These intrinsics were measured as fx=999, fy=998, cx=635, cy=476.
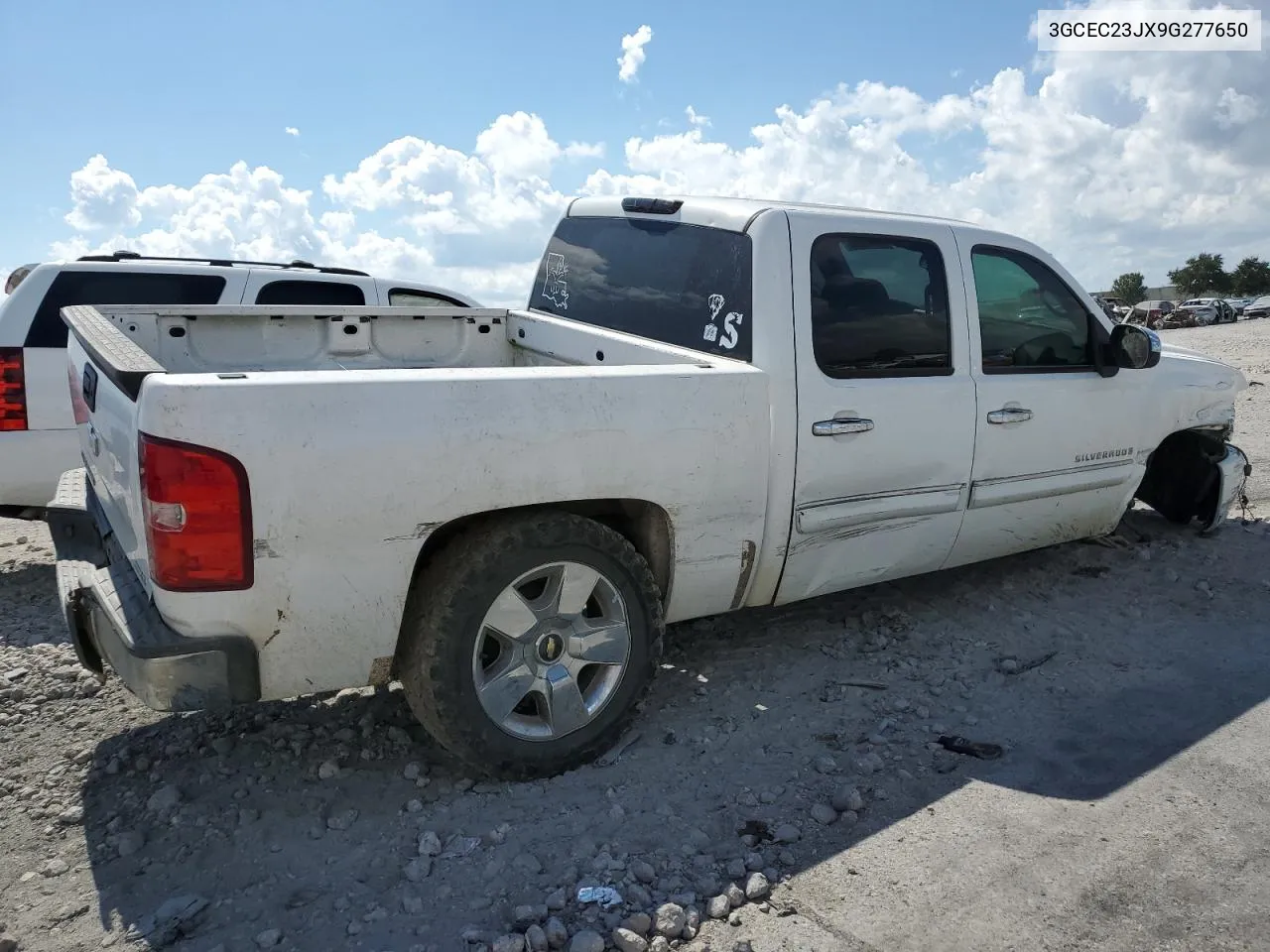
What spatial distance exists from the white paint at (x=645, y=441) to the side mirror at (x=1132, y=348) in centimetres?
15

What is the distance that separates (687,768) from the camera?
11.3 ft

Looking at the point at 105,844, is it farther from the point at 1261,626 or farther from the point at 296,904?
the point at 1261,626

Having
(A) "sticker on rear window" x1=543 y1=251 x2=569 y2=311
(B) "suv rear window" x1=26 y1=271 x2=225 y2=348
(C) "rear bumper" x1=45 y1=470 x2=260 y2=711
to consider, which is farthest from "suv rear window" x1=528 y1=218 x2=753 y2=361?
(B) "suv rear window" x1=26 y1=271 x2=225 y2=348

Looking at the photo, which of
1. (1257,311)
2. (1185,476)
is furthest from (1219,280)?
(1185,476)

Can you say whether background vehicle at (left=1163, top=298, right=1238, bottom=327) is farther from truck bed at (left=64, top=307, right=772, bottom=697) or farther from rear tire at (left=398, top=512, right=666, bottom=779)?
rear tire at (left=398, top=512, right=666, bottom=779)

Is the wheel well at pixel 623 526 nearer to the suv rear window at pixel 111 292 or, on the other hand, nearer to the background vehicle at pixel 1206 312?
the suv rear window at pixel 111 292

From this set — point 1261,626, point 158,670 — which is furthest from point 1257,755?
point 158,670

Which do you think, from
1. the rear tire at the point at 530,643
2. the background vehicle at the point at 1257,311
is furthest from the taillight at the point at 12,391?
Result: the background vehicle at the point at 1257,311

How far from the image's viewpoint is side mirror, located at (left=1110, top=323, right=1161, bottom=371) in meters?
4.84

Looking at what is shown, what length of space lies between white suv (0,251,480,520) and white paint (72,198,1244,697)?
163cm

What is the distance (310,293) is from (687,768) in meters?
5.12

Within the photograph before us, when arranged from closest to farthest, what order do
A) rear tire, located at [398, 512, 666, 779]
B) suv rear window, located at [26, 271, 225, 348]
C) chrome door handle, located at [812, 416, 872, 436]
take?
rear tire, located at [398, 512, 666, 779] < chrome door handle, located at [812, 416, 872, 436] < suv rear window, located at [26, 271, 225, 348]

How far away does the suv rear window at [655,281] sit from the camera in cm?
389

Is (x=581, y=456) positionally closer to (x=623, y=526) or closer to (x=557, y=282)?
(x=623, y=526)
